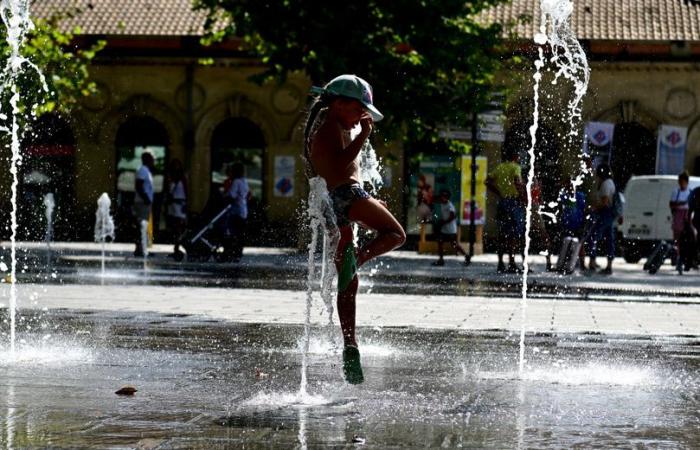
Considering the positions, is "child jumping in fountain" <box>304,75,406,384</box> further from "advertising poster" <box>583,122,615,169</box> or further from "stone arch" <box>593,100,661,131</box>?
"stone arch" <box>593,100,661,131</box>

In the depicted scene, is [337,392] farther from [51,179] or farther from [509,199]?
[51,179]

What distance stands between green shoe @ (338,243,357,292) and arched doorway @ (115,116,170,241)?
3360 cm

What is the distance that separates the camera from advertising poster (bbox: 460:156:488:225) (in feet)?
103

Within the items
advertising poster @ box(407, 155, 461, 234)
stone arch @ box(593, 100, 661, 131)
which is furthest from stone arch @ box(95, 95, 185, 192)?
stone arch @ box(593, 100, 661, 131)

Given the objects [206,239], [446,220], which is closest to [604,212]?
[446,220]

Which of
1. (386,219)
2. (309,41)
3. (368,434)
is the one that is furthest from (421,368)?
(309,41)

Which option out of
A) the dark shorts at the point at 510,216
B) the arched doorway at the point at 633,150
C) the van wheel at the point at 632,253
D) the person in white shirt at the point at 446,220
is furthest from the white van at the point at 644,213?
the dark shorts at the point at 510,216

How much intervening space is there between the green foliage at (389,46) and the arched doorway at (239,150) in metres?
9.69

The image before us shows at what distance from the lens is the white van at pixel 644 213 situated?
31375mm

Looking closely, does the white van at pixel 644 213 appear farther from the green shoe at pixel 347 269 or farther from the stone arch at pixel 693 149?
the green shoe at pixel 347 269

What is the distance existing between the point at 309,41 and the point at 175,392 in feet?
73.3

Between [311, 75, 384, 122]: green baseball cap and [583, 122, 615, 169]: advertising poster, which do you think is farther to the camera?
[583, 122, 615, 169]: advertising poster

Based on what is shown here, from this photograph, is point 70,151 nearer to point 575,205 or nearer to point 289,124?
point 289,124

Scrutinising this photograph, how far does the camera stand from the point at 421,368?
8797mm
